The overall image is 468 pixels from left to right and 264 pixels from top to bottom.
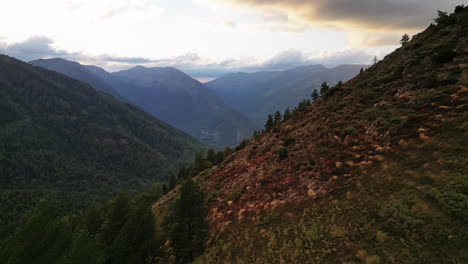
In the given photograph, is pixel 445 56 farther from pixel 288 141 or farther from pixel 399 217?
pixel 399 217

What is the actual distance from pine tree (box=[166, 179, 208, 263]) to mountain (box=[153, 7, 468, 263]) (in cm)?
150

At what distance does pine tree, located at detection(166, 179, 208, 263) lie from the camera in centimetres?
2477

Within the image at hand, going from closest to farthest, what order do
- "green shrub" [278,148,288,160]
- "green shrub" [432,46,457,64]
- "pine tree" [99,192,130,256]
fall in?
1. "green shrub" [432,46,457,64]
2. "green shrub" [278,148,288,160]
3. "pine tree" [99,192,130,256]

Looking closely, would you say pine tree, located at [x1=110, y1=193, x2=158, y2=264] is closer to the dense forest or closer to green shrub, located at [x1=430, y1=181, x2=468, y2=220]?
the dense forest

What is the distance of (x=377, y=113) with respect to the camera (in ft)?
94.0

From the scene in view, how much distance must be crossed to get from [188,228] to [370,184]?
1892 centimetres

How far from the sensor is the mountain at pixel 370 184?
46.7 feet

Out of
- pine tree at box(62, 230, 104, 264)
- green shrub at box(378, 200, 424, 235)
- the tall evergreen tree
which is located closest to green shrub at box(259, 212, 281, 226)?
green shrub at box(378, 200, 424, 235)

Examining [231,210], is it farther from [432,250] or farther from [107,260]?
[432,250]

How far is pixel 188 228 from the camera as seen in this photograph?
2516 centimetres

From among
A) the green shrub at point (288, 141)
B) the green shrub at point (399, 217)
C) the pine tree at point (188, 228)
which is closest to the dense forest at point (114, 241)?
the pine tree at point (188, 228)

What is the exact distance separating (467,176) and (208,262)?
22.0 m

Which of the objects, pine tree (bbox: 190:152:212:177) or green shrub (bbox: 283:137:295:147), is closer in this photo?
green shrub (bbox: 283:137:295:147)

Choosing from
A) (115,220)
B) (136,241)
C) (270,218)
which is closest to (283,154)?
(270,218)
